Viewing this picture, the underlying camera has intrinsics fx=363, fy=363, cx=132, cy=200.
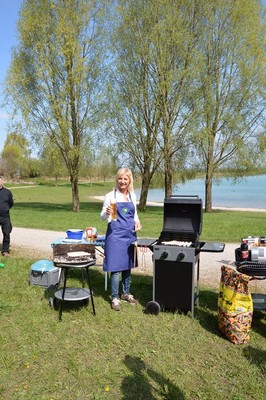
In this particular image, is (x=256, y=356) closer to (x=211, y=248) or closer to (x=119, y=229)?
(x=211, y=248)

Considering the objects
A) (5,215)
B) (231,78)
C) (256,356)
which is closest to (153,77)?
(231,78)

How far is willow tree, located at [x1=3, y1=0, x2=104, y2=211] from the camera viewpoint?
19.9 meters

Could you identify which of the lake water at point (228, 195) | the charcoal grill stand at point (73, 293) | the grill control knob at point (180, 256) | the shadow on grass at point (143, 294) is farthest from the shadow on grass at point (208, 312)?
the lake water at point (228, 195)

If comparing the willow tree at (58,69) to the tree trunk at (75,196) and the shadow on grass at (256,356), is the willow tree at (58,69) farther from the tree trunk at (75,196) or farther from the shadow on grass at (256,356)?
the shadow on grass at (256,356)

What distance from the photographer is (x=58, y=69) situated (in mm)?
20297

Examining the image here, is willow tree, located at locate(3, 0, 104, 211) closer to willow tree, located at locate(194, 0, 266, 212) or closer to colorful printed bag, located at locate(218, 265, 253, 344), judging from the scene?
willow tree, located at locate(194, 0, 266, 212)

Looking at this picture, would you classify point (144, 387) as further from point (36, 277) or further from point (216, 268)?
point (216, 268)

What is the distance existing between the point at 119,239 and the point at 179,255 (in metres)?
0.89

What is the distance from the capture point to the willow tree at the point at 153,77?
18.9 metres

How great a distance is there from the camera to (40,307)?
520 cm

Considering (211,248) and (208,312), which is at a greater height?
(211,248)

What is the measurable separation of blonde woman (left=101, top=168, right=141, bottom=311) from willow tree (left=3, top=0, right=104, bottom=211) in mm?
15866

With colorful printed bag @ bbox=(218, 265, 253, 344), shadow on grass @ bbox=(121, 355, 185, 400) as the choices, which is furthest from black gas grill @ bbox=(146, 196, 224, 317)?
shadow on grass @ bbox=(121, 355, 185, 400)

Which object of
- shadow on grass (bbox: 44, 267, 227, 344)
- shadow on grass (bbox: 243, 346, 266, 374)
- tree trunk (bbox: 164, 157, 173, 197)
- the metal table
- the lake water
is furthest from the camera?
the lake water
